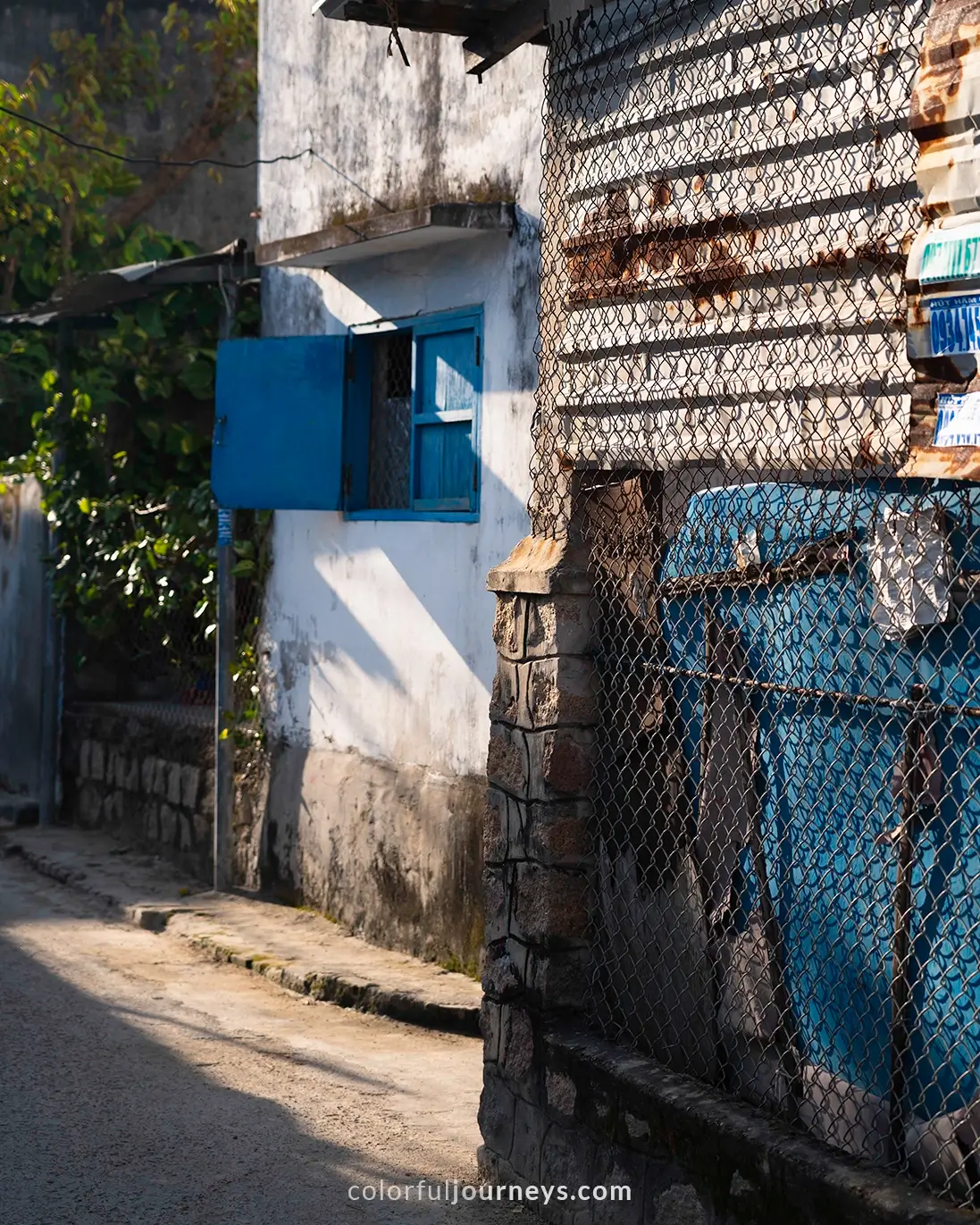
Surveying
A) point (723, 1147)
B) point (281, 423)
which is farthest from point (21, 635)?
point (723, 1147)

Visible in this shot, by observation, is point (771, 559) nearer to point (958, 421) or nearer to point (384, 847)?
point (958, 421)

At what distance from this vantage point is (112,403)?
1092 cm

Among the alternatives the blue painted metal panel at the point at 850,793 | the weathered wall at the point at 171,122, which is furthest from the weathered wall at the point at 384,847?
the weathered wall at the point at 171,122

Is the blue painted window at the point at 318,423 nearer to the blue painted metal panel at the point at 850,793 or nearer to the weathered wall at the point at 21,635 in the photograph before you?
the weathered wall at the point at 21,635

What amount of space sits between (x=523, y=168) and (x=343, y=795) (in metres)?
3.19

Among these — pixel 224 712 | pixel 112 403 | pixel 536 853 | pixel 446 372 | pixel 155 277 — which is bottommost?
pixel 536 853

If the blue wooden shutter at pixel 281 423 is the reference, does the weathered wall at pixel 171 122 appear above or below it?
above

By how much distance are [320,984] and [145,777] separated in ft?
11.3

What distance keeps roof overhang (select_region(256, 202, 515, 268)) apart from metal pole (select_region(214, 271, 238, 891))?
88 cm

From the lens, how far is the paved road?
470 cm

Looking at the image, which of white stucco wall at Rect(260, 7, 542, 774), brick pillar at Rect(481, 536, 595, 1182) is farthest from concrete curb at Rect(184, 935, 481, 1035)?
brick pillar at Rect(481, 536, 595, 1182)

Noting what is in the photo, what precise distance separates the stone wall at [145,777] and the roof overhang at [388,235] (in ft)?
9.33

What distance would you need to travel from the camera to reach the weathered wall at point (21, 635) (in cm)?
1158

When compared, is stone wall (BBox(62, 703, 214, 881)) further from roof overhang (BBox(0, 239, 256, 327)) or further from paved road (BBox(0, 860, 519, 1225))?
roof overhang (BBox(0, 239, 256, 327))
